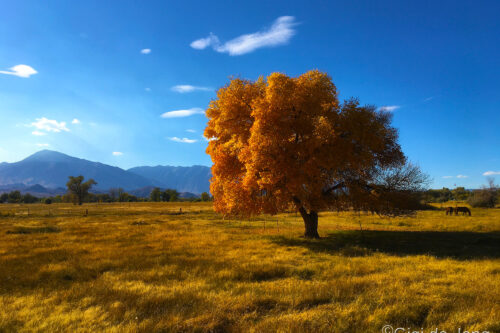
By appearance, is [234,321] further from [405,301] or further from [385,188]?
[385,188]

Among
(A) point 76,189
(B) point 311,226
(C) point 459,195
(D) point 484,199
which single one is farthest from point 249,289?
(C) point 459,195

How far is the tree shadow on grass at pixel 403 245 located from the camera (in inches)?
659

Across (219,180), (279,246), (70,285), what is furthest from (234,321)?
(219,180)

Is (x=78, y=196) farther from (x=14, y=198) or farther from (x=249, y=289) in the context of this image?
(x=249, y=289)

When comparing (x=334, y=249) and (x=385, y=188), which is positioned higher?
(x=385, y=188)

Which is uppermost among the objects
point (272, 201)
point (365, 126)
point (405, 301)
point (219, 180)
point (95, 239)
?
point (365, 126)

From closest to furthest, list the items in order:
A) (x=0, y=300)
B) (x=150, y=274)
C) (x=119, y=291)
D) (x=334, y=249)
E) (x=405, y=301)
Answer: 1. (x=405, y=301)
2. (x=0, y=300)
3. (x=119, y=291)
4. (x=150, y=274)
5. (x=334, y=249)

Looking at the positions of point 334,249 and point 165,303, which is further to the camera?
point 334,249

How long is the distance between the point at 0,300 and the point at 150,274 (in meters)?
4.99

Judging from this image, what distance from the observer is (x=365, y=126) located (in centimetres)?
1966

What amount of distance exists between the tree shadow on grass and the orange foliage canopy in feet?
9.44

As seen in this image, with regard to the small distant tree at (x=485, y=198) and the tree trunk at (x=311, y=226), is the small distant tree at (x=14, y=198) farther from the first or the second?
the small distant tree at (x=485, y=198)

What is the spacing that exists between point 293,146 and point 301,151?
2.45 ft

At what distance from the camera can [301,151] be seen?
62.9 feet
